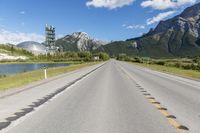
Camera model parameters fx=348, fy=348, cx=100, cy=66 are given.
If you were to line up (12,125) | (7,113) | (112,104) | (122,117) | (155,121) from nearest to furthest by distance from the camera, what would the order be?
(12,125)
(155,121)
(122,117)
(7,113)
(112,104)

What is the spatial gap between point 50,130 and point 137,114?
130 inches

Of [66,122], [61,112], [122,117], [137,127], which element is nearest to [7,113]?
[61,112]

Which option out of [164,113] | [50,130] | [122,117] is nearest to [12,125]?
[50,130]

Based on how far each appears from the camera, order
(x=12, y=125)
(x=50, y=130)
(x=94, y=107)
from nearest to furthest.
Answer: (x=50, y=130)
(x=12, y=125)
(x=94, y=107)

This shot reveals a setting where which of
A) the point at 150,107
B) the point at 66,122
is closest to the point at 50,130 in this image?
the point at 66,122

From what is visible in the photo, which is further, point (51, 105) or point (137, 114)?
point (51, 105)

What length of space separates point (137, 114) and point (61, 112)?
2.33 metres

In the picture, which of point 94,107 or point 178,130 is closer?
point 178,130

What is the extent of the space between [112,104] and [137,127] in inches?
172

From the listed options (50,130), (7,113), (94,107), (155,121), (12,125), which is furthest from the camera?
(94,107)

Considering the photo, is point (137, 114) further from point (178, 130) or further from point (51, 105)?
point (51, 105)

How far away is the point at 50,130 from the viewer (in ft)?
26.1

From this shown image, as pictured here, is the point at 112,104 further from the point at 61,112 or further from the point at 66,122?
the point at 66,122

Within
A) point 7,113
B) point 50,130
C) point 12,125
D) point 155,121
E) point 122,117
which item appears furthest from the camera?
point 7,113
